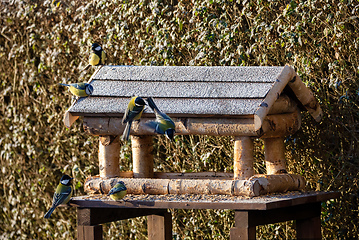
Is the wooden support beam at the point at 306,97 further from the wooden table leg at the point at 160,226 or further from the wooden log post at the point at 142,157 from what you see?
the wooden table leg at the point at 160,226

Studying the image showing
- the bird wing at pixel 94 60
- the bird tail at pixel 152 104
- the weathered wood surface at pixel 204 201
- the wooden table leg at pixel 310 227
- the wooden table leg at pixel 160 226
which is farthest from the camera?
the wooden table leg at pixel 160 226

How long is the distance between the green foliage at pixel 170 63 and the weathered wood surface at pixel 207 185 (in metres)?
0.49

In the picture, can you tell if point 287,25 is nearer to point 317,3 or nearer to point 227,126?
point 317,3

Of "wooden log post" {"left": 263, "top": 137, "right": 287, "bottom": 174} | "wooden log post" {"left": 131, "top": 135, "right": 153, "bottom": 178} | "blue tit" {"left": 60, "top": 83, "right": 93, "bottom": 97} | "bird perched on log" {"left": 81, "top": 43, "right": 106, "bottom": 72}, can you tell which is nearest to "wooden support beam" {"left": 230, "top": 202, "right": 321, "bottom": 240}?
"wooden log post" {"left": 263, "top": 137, "right": 287, "bottom": 174}

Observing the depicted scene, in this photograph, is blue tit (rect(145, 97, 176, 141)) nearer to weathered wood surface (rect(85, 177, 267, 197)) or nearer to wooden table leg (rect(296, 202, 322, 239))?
weathered wood surface (rect(85, 177, 267, 197))

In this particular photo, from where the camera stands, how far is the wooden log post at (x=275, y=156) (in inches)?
144

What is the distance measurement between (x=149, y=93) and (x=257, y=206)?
1.00 m

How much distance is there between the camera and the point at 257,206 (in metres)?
3.00

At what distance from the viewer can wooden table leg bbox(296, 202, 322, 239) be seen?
140 inches

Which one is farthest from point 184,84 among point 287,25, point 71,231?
point 71,231

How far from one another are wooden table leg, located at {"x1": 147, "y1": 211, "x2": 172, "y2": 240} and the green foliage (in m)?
0.45

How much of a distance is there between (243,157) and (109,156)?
85 centimetres

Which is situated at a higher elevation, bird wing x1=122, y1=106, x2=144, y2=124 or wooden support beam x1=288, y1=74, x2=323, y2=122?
wooden support beam x1=288, y1=74, x2=323, y2=122

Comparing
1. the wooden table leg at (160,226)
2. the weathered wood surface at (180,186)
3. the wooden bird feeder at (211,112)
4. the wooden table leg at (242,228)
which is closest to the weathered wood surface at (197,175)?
the wooden bird feeder at (211,112)
